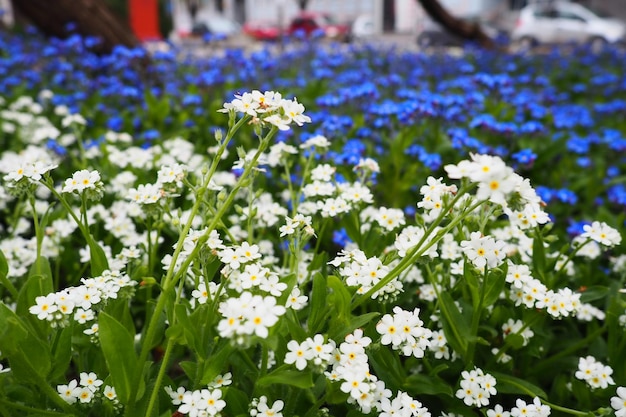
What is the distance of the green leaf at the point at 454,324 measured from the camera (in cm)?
144

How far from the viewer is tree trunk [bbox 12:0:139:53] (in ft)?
16.6

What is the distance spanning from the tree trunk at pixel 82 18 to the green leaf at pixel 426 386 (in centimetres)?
481

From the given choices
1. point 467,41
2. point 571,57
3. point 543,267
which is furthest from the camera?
point 467,41

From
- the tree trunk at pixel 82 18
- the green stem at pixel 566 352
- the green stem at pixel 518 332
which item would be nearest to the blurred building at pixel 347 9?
the tree trunk at pixel 82 18

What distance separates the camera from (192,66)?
577cm

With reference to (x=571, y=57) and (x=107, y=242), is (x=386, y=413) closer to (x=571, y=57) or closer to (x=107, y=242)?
(x=107, y=242)

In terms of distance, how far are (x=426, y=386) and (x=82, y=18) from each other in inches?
196

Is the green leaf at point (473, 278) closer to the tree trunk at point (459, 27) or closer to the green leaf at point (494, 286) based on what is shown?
the green leaf at point (494, 286)

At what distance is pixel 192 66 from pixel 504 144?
3.69m

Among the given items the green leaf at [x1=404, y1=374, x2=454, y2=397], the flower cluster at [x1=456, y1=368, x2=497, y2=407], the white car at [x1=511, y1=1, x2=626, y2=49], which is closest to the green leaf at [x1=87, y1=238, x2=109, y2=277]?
the green leaf at [x1=404, y1=374, x2=454, y2=397]

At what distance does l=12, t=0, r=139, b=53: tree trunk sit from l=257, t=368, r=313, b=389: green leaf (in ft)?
15.8

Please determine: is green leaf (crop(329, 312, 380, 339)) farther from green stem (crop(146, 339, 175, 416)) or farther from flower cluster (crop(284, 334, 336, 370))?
green stem (crop(146, 339, 175, 416))

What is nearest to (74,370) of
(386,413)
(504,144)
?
(386,413)

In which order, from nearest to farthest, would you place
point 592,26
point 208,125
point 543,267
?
point 543,267 < point 208,125 < point 592,26
